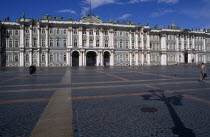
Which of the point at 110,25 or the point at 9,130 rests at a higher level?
the point at 110,25

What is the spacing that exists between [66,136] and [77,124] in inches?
28.8

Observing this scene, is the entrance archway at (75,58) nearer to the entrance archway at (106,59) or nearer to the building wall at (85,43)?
the building wall at (85,43)

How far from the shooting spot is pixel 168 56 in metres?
66.5

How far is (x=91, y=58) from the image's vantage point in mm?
57500

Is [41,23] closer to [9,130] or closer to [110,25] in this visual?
[110,25]

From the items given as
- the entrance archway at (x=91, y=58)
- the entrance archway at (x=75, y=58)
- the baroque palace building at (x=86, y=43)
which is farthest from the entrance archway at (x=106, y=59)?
the entrance archway at (x=75, y=58)

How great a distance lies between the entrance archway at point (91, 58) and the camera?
56.8 m

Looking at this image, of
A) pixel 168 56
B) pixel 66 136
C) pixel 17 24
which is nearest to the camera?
pixel 66 136

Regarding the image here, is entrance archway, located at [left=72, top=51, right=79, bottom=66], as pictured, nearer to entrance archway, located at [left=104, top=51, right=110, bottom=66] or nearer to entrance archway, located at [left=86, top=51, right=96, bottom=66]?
entrance archway, located at [left=86, top=51, right=96, bottom=66]

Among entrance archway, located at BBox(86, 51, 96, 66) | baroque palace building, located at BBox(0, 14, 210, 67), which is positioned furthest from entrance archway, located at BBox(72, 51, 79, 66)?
entrance archway, located at BBox(86, 51, 96, 66)

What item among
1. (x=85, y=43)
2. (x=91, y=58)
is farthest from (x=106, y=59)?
(x=85, y=43)

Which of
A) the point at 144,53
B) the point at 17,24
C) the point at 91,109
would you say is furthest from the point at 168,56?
the point at 91,109

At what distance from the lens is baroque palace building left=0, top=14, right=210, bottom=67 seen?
5062cm

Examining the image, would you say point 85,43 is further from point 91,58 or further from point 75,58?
point 75,58
